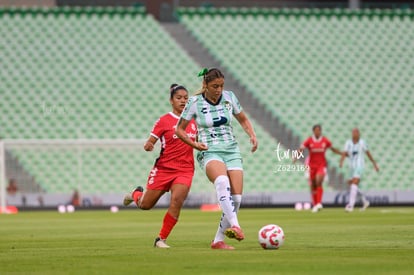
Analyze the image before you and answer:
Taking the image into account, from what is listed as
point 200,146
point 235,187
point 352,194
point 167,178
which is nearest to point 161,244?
point 167,178

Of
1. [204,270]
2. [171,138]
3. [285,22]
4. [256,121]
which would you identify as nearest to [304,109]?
[256,121]

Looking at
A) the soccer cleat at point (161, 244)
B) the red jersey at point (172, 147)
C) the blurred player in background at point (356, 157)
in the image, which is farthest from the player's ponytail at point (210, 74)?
the blurred player in background at point (356, 157)

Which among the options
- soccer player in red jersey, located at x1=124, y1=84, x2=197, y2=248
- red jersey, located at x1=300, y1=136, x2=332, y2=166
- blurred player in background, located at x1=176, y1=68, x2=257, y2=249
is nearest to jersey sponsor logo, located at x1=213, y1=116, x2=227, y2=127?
blurred player in background, located at x1=176, y1=68, x2=257, y2=249

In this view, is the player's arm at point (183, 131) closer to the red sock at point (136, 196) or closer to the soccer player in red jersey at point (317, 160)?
the red sock at point (136, 196)

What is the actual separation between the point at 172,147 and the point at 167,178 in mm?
449

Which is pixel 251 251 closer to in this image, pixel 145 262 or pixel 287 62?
pixel 145 262

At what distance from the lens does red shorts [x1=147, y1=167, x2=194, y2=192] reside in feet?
46.5

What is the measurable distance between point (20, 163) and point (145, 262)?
894 inches

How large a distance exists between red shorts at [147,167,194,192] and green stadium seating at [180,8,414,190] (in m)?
21.0

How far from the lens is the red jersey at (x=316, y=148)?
29.7m

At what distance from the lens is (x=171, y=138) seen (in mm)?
14516

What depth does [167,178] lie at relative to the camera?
14.3 meters

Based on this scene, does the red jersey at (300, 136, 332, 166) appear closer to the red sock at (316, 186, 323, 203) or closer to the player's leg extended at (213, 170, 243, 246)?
the red sock at (316, 186, 323, 203)

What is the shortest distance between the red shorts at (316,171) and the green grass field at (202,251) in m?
9.29
